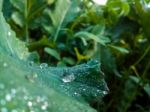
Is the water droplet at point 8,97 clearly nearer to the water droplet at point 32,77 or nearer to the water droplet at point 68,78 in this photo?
the water droplet at point 32,77

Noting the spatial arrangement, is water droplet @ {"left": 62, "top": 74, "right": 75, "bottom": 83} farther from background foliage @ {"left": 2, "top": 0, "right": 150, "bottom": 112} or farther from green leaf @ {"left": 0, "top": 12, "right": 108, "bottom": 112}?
background foliage @ {"left": 2, "top": 0, "right": 150, "bottom": 112}

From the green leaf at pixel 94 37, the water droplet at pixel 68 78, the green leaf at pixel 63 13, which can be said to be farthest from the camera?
the green leaf at pixel 63 13

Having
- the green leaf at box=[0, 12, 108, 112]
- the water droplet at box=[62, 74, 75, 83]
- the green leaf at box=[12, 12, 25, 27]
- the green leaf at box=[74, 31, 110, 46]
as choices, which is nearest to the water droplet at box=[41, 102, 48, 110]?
the green leaf at box=[0, 12, 108, 112]

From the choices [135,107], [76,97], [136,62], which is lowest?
[135,107]

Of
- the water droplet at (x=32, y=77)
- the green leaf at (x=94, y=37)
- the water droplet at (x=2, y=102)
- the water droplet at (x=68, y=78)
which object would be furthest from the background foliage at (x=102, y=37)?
the water droplet at (x=2, y=102)

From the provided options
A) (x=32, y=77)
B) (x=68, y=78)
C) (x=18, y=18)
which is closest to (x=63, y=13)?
(x=18, y=18)

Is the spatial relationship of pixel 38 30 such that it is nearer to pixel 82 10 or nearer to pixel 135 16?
pixel 82 10

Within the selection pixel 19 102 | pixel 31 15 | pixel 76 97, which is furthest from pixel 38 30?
pixel 19 102
